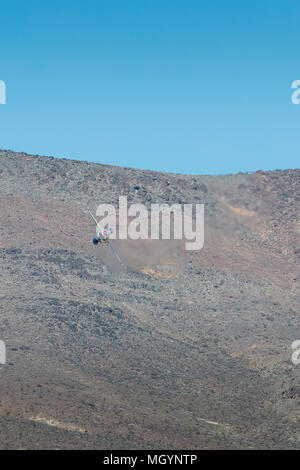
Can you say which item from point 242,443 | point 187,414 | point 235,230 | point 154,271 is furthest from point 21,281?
point 242,443

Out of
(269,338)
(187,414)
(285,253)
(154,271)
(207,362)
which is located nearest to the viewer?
(187,414)

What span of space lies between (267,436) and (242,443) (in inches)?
167

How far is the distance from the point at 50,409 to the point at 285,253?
203 ft

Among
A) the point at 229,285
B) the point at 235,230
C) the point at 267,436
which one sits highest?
the point at 235,230

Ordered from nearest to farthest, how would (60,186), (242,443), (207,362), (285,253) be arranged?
1. (242,443)
2. (207,362)
3. (285,253)
4. (60,186)

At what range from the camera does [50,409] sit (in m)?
69.2

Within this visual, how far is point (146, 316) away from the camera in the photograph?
101938 millimetres

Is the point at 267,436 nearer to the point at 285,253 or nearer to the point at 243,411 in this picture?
the point at 243,411

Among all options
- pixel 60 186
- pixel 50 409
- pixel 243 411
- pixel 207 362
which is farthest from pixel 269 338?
pixel 60 186

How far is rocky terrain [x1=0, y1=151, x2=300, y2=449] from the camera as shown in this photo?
70.6 meters

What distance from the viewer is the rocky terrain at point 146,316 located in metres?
70.6

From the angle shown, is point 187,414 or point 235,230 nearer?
point 187,414
